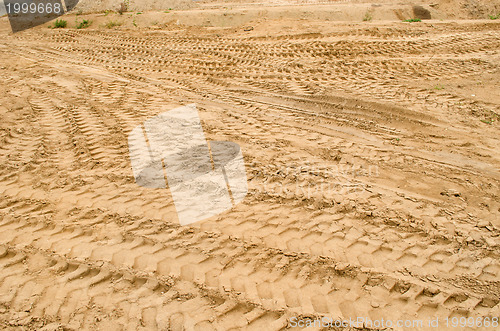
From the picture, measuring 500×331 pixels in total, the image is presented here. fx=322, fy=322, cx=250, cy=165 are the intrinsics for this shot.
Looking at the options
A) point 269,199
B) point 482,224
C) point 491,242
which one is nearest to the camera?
point 491,242

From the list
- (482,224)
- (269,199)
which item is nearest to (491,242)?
(482,224)

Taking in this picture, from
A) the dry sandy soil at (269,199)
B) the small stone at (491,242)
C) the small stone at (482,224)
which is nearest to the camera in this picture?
the dry sandy soil at (269,199)

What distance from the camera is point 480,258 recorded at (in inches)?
114

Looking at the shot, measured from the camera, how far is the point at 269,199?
3600 millimetres

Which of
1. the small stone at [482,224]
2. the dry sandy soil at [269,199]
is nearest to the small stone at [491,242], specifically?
the dry sandy soil at [269,199]

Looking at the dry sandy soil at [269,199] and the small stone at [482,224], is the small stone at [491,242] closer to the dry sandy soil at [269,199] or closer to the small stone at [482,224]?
the dry sandy soil at [269,199]

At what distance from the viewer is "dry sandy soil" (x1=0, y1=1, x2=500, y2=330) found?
2.55 m

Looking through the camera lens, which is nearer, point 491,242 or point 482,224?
point 491,242

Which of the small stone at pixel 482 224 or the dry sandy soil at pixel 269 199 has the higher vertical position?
the dry sandy soil at pixel 269 199

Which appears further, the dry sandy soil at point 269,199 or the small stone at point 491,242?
the small stone at point 491,242

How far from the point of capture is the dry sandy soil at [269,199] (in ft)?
8.36

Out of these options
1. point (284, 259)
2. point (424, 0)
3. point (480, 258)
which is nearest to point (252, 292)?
point (284, 259)

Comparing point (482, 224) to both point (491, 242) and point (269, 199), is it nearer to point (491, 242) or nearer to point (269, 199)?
point (491, 242)

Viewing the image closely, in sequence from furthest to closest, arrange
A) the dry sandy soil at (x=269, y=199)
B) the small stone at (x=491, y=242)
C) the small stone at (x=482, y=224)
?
the small stone at (x=482, y=224) < the small stone at (x=491, y=242) < the dry sandy soil at (x=269, y=199)
